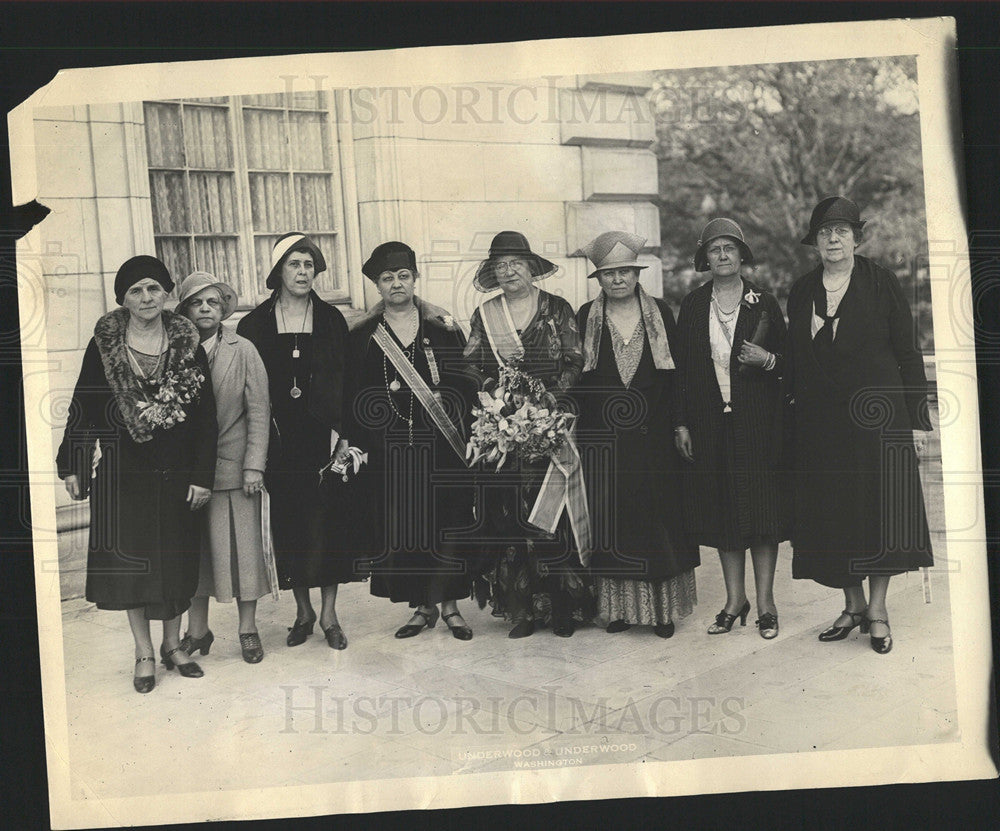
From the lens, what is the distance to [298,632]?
169 inches

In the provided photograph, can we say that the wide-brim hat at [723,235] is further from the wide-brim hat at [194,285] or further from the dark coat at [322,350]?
the wide-brim hat at [194,285]

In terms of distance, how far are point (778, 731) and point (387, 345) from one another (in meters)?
2.13

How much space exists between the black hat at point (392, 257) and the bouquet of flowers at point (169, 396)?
2.61 feet

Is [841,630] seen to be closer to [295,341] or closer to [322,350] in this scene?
[322,350]

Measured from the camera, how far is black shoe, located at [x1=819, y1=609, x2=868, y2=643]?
4285mm

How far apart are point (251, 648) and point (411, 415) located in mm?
1111

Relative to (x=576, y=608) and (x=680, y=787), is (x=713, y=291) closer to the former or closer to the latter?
(x=576, y=608)

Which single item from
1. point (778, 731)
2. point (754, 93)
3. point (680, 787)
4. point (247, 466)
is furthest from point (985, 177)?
point (247, 466)

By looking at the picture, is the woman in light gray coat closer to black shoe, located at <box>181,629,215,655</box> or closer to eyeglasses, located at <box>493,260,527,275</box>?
black shoe, located at <box>181,629,215,655</box>

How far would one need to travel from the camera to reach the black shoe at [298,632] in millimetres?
4293

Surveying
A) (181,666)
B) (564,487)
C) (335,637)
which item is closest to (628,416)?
(564,487)

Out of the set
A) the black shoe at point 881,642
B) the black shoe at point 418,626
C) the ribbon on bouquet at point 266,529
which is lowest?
the black shoe at point 881,642

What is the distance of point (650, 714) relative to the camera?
4203 millimetres

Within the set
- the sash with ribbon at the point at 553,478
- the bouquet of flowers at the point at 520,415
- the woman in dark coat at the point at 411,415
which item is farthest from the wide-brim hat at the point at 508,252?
the bouquet of flowers at the point at 520,415
